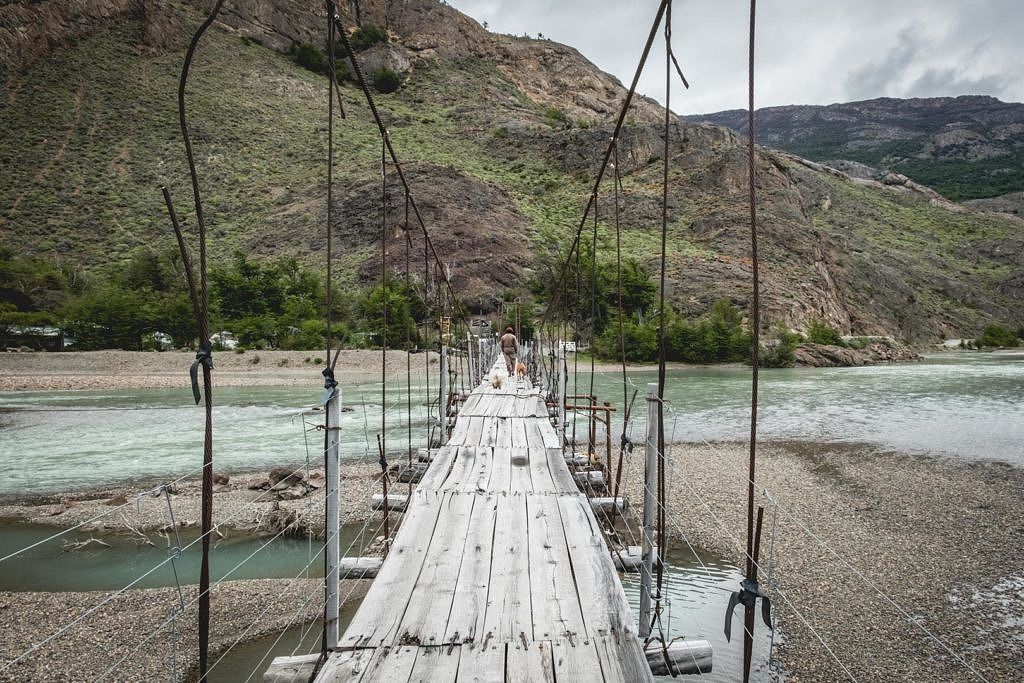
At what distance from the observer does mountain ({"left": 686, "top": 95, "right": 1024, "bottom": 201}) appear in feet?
294

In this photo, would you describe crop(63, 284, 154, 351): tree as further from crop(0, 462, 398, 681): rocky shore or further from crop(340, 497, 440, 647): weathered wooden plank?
crop(340, 497, 440, 647): weathered wooden plank

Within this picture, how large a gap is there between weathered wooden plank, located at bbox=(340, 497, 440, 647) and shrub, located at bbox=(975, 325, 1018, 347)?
52398mm

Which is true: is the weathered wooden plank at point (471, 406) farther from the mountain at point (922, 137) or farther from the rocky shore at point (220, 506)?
the mountain at point (922, 137)

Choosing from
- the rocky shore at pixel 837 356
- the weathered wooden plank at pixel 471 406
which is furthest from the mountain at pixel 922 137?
the weathered wooden plank at pixel 471 406

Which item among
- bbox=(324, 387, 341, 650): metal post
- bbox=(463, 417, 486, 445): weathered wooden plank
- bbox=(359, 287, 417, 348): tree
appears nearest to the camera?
bbox=(324, 387, 341, 650): metal post

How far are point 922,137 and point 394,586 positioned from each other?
146747mm

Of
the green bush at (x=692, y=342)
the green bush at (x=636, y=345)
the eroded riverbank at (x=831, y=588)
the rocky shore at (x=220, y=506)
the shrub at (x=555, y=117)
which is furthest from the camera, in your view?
the shrub at (x=555, y=117)

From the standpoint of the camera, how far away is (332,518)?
2.15 metres

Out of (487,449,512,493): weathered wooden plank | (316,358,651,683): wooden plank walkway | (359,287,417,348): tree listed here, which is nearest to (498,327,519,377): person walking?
(487,449,512,493): weathered wooden plank

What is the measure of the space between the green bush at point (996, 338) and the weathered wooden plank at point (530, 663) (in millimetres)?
52730

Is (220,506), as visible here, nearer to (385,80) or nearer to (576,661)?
(576,661)

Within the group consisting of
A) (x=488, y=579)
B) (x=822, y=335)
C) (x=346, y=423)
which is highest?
(x=822, y=335)

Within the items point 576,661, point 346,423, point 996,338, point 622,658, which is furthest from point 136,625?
point 996,338

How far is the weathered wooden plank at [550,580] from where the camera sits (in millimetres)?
1875
